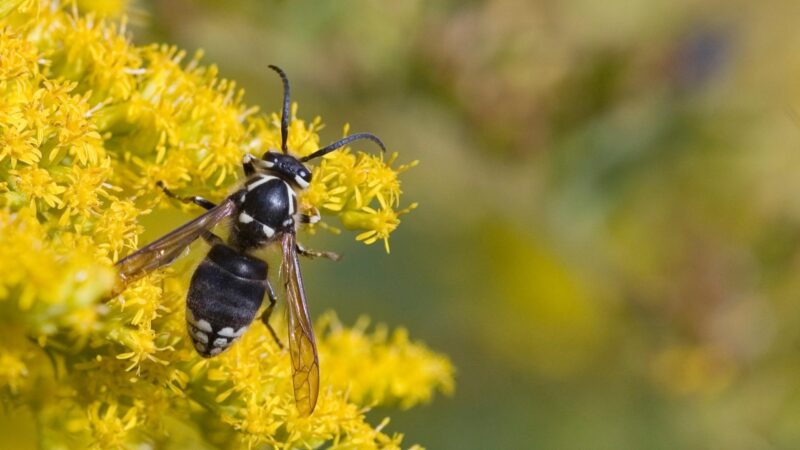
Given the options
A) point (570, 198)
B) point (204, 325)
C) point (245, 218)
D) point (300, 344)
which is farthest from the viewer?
point (570, 198)

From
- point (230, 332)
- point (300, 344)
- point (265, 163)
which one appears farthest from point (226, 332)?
point (265, 163)

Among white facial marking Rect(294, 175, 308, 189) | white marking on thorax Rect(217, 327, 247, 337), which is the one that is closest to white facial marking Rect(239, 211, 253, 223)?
white facial marking Rect(294, 175, 308, 189)

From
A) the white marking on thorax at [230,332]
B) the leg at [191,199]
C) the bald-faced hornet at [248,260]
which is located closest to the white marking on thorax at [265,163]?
the bald-faced hornet at [248,260]

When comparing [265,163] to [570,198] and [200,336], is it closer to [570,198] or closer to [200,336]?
[200,336]

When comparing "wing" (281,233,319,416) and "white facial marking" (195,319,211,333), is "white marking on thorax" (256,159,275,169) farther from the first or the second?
"white facial marking" (195,319,211,333)

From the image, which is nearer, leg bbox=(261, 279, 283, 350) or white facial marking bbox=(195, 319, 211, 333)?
white facial marking bbox=(195, 319, 211, 333)

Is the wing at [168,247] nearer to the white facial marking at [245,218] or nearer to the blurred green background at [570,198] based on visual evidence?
the white facial marking at [245,218]
